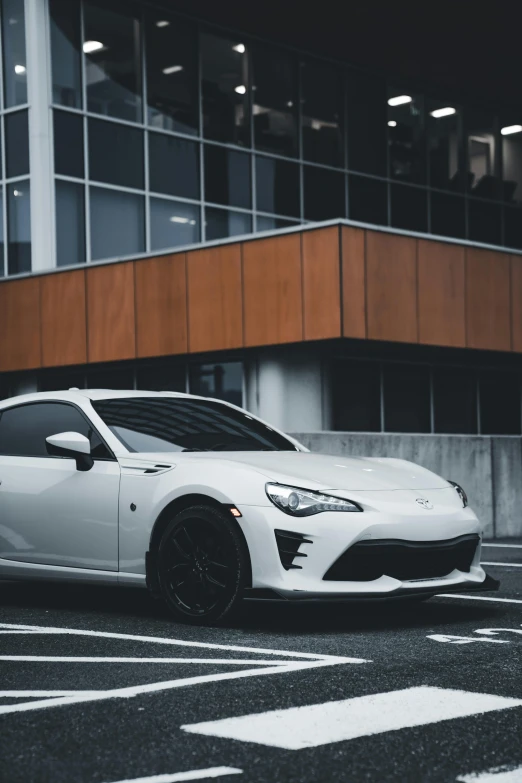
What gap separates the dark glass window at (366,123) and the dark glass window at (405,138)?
226 millimetres

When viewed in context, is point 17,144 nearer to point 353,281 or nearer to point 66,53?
point 66,53

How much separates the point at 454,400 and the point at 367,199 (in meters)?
8.79

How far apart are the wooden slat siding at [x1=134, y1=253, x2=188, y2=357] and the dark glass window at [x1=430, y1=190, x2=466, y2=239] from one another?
37.3ft

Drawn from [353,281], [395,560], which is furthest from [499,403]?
[395,560]

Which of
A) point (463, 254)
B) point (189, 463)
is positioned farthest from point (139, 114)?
point (189, 463)

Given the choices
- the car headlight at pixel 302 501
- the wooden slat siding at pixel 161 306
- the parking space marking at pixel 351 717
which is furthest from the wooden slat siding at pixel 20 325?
the parking space marking at pixel 351 717

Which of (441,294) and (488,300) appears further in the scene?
(488,300)

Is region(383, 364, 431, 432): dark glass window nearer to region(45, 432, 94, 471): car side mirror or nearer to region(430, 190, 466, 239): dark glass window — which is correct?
region(430, 190, 466, 239): dark glass window

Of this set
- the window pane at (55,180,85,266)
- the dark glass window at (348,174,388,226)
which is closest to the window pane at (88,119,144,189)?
the window pane at (55,180,85,266)

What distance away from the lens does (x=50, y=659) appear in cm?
618

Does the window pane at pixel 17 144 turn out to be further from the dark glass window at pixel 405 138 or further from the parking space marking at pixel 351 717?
the parking space marking at pixel 351 717

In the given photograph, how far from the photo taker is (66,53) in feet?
75.5

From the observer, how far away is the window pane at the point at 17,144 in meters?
22.7

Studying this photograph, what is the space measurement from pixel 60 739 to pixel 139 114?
20.6 metres
